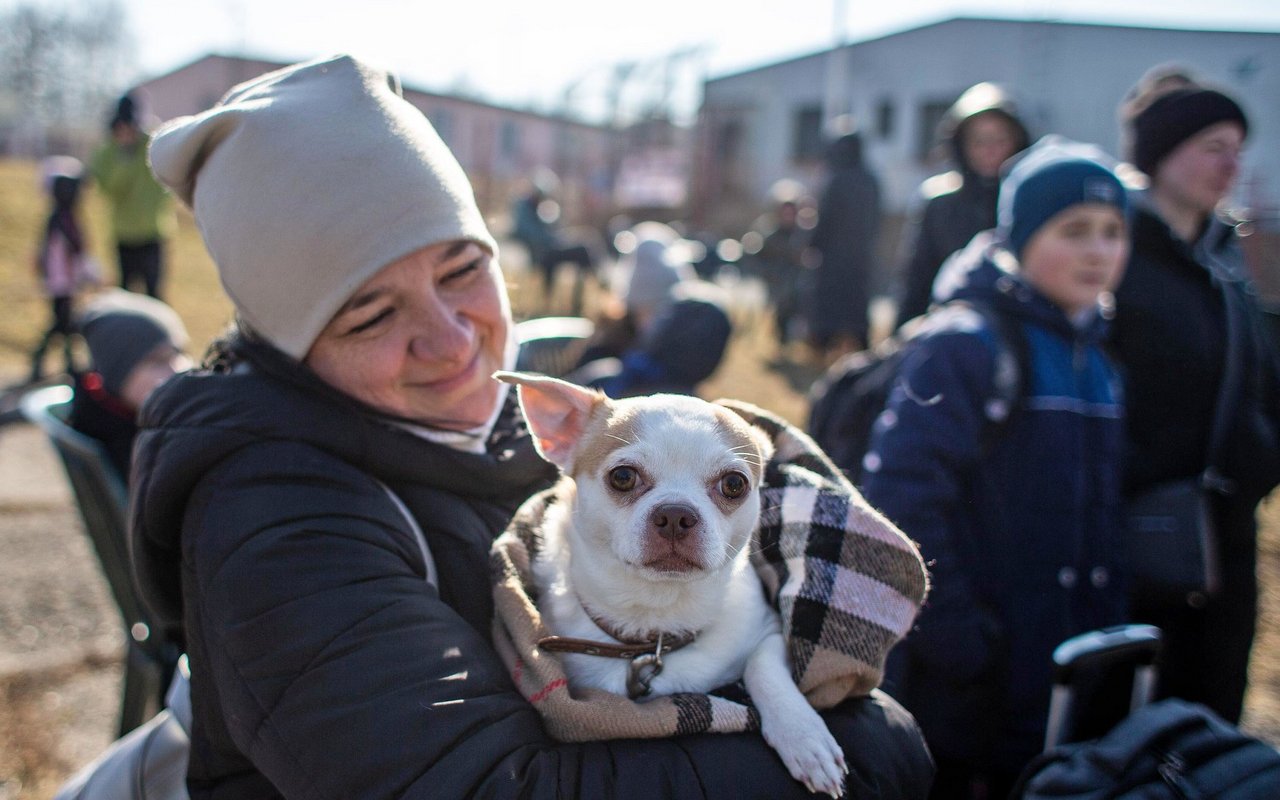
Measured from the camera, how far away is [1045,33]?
19.5 meters

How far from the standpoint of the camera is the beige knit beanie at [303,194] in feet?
4.80

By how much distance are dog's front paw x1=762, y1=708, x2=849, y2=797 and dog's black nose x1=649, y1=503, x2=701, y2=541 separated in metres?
0.32

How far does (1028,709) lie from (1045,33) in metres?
21.4

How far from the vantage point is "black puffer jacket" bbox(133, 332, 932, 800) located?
1.13 m

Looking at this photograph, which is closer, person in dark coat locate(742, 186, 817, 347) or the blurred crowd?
the blurred crowd

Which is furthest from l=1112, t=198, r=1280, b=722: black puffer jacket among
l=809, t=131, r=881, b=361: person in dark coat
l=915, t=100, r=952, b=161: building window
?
l=915, t=100, r=952, b=161: building window

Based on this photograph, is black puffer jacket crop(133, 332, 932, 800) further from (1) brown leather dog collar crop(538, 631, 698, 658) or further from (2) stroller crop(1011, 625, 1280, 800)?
(2) stroller crop(1011, 625, 1280, 800)

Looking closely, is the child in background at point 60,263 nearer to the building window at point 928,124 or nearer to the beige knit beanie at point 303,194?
the beige knit beanie at point 303,194

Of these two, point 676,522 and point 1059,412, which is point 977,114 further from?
point 676,522

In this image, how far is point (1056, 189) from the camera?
2223mm

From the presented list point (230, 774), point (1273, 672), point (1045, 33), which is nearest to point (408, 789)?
point (230, 774)

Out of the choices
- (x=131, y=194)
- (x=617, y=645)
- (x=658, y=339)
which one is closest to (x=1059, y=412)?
(x=617, y=645)

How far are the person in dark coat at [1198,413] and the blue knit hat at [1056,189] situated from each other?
1.11 ft

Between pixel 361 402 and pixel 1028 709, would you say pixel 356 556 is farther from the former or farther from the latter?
pixel 1028 709
